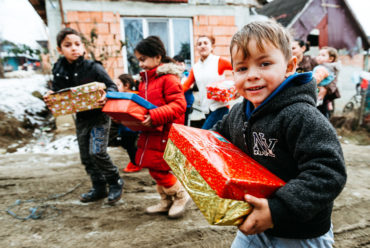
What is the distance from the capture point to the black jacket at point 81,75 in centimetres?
259

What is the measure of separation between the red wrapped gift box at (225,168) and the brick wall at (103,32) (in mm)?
5031

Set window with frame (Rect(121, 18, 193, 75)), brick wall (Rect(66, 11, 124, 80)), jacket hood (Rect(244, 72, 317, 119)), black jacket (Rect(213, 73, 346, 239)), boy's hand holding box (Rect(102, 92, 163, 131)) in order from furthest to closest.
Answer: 1. window with frame (Rect(121, 18, 193, 75))
2. brick wall (Rect(66, 11, 124, 80))
3. boy's hand holding box (Rect(102, 92, 163, 131))
4. jacket hood (Rect(244, 72, 317, 119))
5. black jacket (Rect(213, 73, 346, 239))

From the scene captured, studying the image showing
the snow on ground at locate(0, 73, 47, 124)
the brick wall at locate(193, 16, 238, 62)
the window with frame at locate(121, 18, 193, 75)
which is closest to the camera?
the window with frame at locate(121, 18, 193, 75)

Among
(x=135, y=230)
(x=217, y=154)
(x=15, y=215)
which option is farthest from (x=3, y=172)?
(x=217, y=154)

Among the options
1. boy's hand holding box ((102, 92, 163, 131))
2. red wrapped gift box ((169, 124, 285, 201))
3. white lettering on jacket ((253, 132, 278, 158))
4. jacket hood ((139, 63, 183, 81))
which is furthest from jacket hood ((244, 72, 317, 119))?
jacket hood ((139, 63, 183, 81))

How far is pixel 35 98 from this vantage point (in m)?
7.81

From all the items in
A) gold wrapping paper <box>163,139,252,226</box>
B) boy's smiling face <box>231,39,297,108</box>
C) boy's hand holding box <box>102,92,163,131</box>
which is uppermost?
boy's smiling face <box>231,39,297,108</box>

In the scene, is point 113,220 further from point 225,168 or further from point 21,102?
point 21,102

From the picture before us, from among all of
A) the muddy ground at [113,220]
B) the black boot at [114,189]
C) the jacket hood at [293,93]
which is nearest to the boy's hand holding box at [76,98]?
the black boot at [114,189]

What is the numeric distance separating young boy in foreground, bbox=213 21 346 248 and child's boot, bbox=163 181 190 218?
1.23 m

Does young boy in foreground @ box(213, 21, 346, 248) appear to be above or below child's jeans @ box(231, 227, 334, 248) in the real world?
above

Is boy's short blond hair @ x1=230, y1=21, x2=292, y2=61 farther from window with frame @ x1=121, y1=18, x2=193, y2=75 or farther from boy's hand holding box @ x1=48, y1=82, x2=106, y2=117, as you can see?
window with frame @ x1=121, y1=18, x2=193, y2=75

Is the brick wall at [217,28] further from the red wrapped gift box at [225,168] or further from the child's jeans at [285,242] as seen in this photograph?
the child's jeans at [285,242]

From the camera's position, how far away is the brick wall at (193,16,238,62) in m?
6.26
